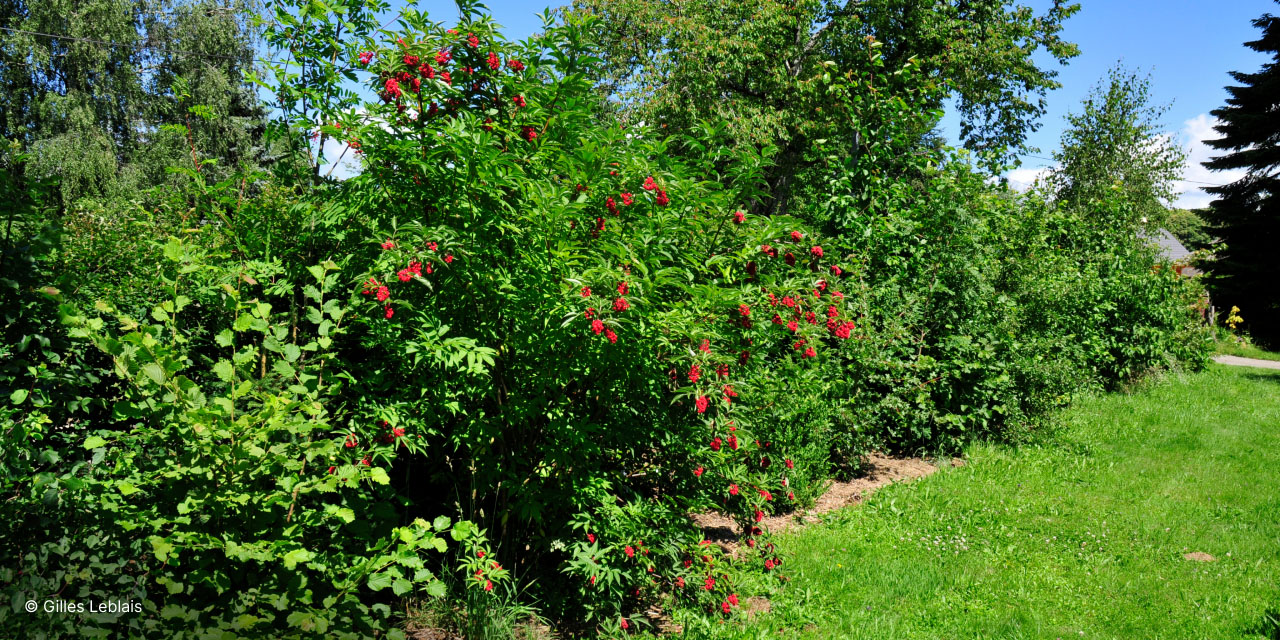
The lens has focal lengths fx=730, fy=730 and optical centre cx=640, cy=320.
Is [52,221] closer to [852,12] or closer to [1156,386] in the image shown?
[1156,386]

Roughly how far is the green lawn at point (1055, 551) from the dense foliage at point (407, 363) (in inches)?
22.9

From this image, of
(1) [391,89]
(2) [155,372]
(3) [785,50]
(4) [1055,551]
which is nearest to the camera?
(2) [155,372]

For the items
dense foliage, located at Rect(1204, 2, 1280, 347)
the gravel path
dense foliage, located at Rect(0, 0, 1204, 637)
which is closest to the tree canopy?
the gravel path

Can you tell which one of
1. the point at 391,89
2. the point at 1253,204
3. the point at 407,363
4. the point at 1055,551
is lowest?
the point at 1055,551

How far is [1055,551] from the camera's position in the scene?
4812 millimetres

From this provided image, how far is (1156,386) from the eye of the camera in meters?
10.6

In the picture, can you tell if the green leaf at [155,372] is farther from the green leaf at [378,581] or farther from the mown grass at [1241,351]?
the mown grass at [1241,351]

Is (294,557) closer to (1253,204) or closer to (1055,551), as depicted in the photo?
(1055,551)

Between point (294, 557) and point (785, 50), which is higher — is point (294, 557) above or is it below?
below

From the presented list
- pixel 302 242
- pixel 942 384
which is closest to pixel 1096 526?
pixel 942 384

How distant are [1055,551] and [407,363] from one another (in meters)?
4.33

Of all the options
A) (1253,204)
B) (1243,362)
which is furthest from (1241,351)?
(1253,204)

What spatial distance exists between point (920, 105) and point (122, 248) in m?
6.59

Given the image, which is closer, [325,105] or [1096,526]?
[325,105]
